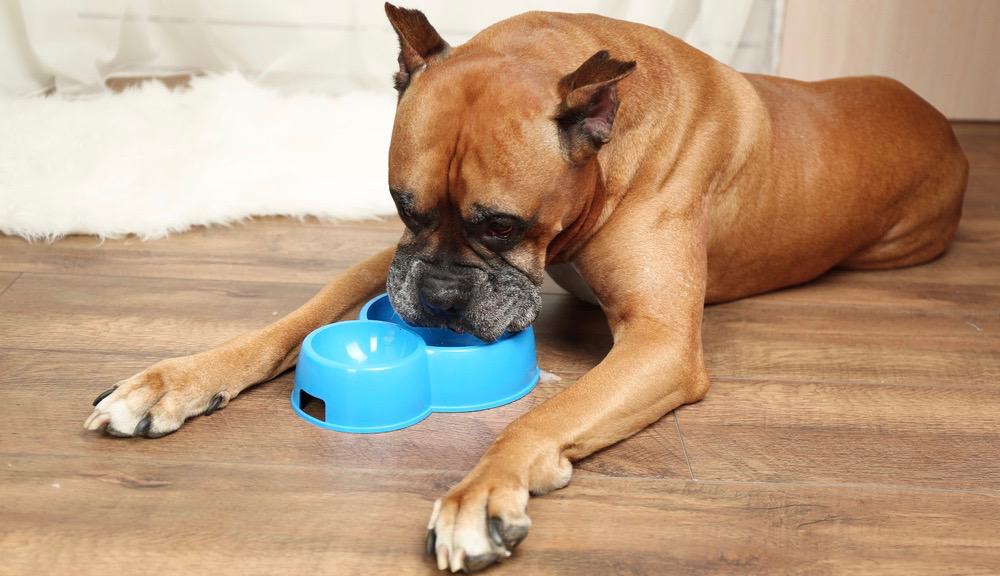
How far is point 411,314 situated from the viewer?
7.43 feet

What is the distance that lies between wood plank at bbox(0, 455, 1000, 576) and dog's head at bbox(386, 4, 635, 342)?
0.44 m

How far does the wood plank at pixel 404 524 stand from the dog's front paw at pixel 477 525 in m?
0.05

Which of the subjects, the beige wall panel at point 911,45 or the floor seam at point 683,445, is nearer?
the floor seam at point 683,445

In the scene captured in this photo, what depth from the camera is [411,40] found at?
2.30 m

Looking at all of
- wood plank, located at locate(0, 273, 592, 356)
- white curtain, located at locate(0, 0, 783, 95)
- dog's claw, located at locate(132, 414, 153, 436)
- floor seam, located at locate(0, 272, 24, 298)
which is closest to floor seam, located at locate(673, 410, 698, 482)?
wood plank, located at locate(0, 273, 592, 356)

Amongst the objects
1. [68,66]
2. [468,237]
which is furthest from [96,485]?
[68,66]

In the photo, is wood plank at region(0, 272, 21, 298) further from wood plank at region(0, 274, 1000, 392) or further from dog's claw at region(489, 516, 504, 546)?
dog's claw at region(489, 516, 504, 546)

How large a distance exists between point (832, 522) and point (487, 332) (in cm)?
82

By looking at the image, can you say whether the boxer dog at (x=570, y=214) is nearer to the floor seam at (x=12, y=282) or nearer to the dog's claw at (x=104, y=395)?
the dog's claw at (x=104, y=395)

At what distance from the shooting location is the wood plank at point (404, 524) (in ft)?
5.84

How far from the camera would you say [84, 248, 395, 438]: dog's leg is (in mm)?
2123

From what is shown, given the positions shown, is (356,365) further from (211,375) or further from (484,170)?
(484,170)

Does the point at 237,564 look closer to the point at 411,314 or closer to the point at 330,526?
the point at 330,526

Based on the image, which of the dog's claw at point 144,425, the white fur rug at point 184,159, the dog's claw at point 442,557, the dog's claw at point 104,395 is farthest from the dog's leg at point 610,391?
the white fur rug at point 184,159
